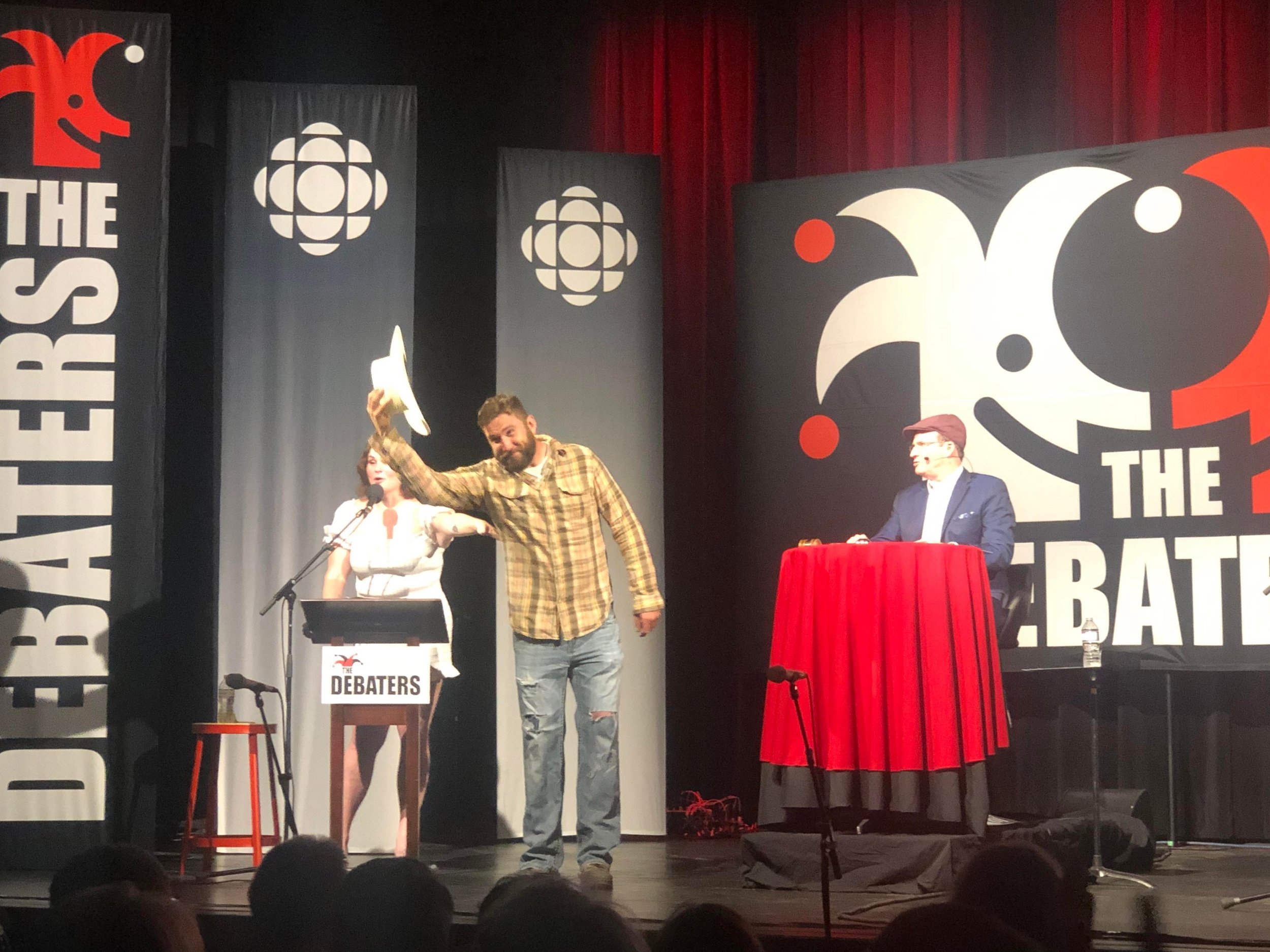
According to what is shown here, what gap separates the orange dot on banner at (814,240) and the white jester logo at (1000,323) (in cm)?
16

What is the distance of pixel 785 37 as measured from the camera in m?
8.48

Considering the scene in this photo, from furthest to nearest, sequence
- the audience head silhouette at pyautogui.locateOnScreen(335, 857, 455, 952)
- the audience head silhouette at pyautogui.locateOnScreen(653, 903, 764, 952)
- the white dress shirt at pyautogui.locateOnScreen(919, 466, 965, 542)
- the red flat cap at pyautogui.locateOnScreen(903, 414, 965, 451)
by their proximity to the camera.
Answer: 1. the red flat cap at pyautogui.locateOnScreen(903, 414, 965, 451)
2. the white dress shirt at pyautogui.locateOnScreen(919, 466, 965, 542)
3. the audience head silhouette at pyautogui.locateOnScreen(335, 857, 455, 952)
4. the audience head silhouette at pyautogui.locateOnScreen(653, 903, 764, 952)

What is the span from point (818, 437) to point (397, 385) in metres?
2.59

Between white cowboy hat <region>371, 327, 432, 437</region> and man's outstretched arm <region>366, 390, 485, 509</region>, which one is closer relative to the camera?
man's outstretched arm <region>366, 390, 485, 509</region>

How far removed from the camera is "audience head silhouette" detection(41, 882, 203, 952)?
1830mm

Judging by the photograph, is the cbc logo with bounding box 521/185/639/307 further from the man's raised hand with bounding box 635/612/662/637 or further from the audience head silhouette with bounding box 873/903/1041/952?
the audience head silhouette with bounding box 873/903/1041/952

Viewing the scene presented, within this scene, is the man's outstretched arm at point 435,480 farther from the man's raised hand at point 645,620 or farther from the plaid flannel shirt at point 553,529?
the man's raised hand at point 645,620

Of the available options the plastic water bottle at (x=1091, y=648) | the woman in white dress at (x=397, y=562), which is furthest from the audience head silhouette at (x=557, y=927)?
the woman in white dress at (x=397, y=562)

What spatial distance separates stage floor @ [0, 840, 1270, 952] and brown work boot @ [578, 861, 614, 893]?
0.05 meters

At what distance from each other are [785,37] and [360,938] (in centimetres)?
730

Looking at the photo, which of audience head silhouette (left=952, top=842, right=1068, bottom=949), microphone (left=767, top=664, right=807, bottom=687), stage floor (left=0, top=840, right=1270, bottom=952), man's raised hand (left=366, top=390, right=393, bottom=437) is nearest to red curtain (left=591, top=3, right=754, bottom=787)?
stage floor (left=0, top=840, right=1270, bottom=952)

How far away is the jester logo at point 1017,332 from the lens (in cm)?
677

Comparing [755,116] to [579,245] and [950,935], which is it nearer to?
[579,245]

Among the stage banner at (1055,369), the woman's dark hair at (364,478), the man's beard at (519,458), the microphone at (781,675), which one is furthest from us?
the stage banner at (1055,369)
